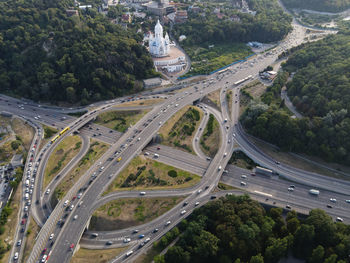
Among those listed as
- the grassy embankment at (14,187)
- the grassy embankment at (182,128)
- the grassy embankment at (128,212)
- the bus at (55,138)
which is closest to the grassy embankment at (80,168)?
the grassy embankment at (14,187)

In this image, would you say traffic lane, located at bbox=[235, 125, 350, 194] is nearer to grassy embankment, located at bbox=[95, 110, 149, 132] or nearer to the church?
grassy embankment, located at bbox=[95, 110, 149, 132]

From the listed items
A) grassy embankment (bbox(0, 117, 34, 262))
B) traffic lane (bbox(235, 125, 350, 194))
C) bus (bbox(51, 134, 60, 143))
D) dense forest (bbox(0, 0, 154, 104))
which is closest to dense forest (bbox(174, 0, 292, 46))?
dense forest (bbox(0, 0, 154, 104))

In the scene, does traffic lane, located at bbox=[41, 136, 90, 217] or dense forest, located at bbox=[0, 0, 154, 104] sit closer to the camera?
traffic lane, located at bbox=[41, 136, 90, 217]

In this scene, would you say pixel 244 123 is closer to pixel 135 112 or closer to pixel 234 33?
pixel 135 112

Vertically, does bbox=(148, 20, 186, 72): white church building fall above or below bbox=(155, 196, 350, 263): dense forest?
above

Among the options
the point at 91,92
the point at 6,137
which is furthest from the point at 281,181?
the point at 6,137

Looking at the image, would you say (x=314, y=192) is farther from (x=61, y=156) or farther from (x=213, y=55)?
(x=213, y=55)
